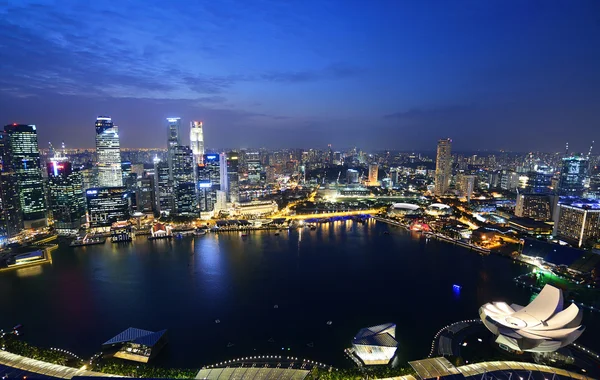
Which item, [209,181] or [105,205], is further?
[209,181]

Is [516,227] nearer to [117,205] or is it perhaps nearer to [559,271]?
[559,271]

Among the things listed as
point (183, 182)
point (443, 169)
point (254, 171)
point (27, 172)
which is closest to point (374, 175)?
point (443, 169)

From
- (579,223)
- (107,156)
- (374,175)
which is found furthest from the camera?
(374,175)

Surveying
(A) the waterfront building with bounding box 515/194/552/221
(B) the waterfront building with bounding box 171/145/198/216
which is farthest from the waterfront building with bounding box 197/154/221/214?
(A) the waterfront building with bounding box 515/194/552/221

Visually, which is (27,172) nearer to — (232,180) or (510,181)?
(232,180)

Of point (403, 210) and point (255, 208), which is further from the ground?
point (403, 210)

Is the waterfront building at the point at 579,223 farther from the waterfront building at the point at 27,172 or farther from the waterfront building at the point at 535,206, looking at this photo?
the waterfront building at the point at 27,172

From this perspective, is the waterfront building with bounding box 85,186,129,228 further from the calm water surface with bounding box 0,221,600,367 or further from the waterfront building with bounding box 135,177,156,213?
the waterfront building with bounding box 135,177,156,213

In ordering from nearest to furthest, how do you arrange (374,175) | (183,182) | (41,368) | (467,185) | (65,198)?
(41,368) < (65,198) < (183,182) < (467,185) < (374,175)
